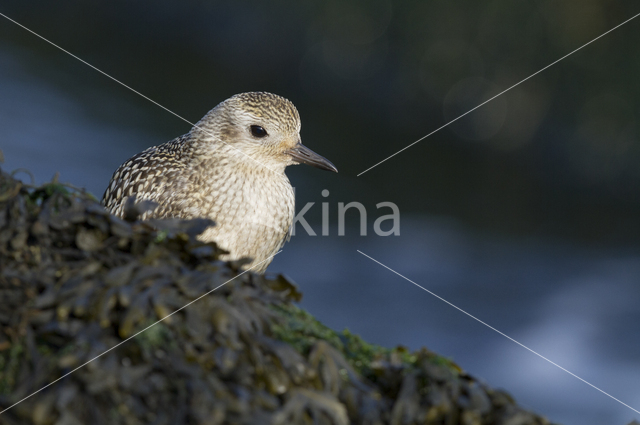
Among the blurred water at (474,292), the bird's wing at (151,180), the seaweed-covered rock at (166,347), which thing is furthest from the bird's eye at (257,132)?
the blurred water at (474,292)

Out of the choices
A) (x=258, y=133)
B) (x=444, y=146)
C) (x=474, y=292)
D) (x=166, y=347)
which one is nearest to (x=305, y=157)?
(x=258, y=133)

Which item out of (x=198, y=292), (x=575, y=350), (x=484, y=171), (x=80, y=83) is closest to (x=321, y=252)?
(x=484, y=171)

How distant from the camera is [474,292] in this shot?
6715 mm

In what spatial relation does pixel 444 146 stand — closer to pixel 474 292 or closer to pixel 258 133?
pixel 474 292

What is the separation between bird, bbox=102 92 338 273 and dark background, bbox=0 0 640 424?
2561 millimetres

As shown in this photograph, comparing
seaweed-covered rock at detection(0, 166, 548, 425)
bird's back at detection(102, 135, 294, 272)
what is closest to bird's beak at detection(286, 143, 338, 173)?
bird's back at detection(102, 135, 294, 272)

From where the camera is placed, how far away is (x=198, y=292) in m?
1.86

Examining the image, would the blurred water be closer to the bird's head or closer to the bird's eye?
the bird's head

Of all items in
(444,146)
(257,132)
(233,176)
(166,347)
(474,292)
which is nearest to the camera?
(166,347)

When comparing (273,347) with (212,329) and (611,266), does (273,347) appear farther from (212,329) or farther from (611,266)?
(611,266)

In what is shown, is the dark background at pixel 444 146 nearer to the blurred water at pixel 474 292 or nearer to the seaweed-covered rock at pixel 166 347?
the blurred water at pixel 474 292

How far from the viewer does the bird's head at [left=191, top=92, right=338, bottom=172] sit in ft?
13.0

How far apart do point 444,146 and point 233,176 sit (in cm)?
414

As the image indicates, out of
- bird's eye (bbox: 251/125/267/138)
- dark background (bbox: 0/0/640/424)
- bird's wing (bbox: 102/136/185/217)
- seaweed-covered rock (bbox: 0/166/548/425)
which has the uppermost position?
dark background (bbox: 0/0/640/424)
